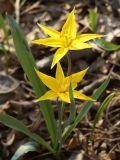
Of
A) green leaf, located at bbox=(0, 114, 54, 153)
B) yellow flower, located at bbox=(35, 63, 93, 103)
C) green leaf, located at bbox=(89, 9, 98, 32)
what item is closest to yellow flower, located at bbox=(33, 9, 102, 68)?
yellow flower, located at bbox=(35, 63, 93, 103)

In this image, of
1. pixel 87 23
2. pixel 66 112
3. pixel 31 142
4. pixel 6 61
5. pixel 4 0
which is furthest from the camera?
pixel 4 0

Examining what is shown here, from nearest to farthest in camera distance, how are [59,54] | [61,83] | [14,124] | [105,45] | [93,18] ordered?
1. [59,54]
2. [61,83]
3. [14,124]
4. [105,45]
5. [93,18]

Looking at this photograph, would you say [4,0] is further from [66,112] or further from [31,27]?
[66,112]

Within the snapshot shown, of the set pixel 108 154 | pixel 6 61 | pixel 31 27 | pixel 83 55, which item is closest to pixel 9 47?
pixel 6 61

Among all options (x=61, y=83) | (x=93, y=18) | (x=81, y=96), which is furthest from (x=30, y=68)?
(x=93, y=18)

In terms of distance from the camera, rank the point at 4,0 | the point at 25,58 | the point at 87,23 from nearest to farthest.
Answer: the point at 25,58
the point at 87,23
the point at 4,0

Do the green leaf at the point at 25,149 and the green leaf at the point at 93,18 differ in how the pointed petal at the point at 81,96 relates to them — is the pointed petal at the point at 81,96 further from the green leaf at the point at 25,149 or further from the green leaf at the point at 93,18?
the green leaf at the point at 93,18

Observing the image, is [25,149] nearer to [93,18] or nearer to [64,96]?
[64,96]

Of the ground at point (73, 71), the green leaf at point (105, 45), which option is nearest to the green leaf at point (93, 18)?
the ground at point (73, 71)

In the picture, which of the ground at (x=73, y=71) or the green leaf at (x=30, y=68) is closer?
the green leaf at (x=30, y=68)
